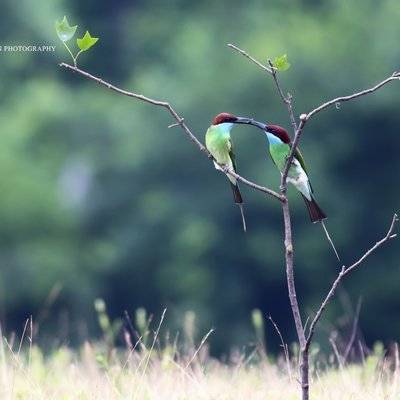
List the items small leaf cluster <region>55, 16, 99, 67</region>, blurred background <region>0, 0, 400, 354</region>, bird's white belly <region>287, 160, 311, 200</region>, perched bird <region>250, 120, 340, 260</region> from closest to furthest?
1. small leaf cluster <region>55, 16, 99, 67</region>
2. perched bird <region>250, 120, 340, 260</region>
3. bird's white belly <region>287, 160, 311, 200</region>
4. blurred background <region>0, 0, 400, 354</region>

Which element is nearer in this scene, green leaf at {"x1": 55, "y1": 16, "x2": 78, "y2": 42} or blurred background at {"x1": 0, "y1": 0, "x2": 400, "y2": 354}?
green leaf at {"x1": 55, "y1": 16, "x2": 78, "y2": 42}

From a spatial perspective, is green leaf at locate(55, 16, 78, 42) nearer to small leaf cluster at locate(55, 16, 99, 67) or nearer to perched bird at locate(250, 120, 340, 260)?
small leaf cluster at locate(55, 16, 99, 67)

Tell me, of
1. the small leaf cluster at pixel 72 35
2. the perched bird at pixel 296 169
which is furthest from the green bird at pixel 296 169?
the small leaf cluster at pixel 72 35

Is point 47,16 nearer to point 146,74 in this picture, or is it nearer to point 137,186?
point 146,74

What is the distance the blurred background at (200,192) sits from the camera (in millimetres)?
22266

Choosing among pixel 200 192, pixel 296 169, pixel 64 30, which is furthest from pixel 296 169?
pixel 200 192

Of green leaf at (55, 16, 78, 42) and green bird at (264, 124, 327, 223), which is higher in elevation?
green leaf at (55, 16, 78, 42)

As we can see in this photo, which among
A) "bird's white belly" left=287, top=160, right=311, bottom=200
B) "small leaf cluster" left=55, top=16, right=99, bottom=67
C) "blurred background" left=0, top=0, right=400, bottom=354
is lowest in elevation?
"blurred background" left=0, top=0, right=400, bottom=354

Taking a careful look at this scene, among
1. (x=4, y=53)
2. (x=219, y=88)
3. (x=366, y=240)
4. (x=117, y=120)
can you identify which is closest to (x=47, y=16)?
(x=4, y=53)

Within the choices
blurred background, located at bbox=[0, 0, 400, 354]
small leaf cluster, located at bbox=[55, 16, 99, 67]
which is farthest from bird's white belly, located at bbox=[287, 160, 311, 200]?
blurred background, located at bbox=[0, 0, 400, 354]

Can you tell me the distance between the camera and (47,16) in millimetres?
28422

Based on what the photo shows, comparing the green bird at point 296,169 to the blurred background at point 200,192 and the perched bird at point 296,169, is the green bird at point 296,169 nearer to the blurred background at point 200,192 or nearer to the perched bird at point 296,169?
the perched bird at point 296,169

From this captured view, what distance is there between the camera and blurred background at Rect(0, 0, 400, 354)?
2227cm

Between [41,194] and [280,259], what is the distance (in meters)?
4.98
